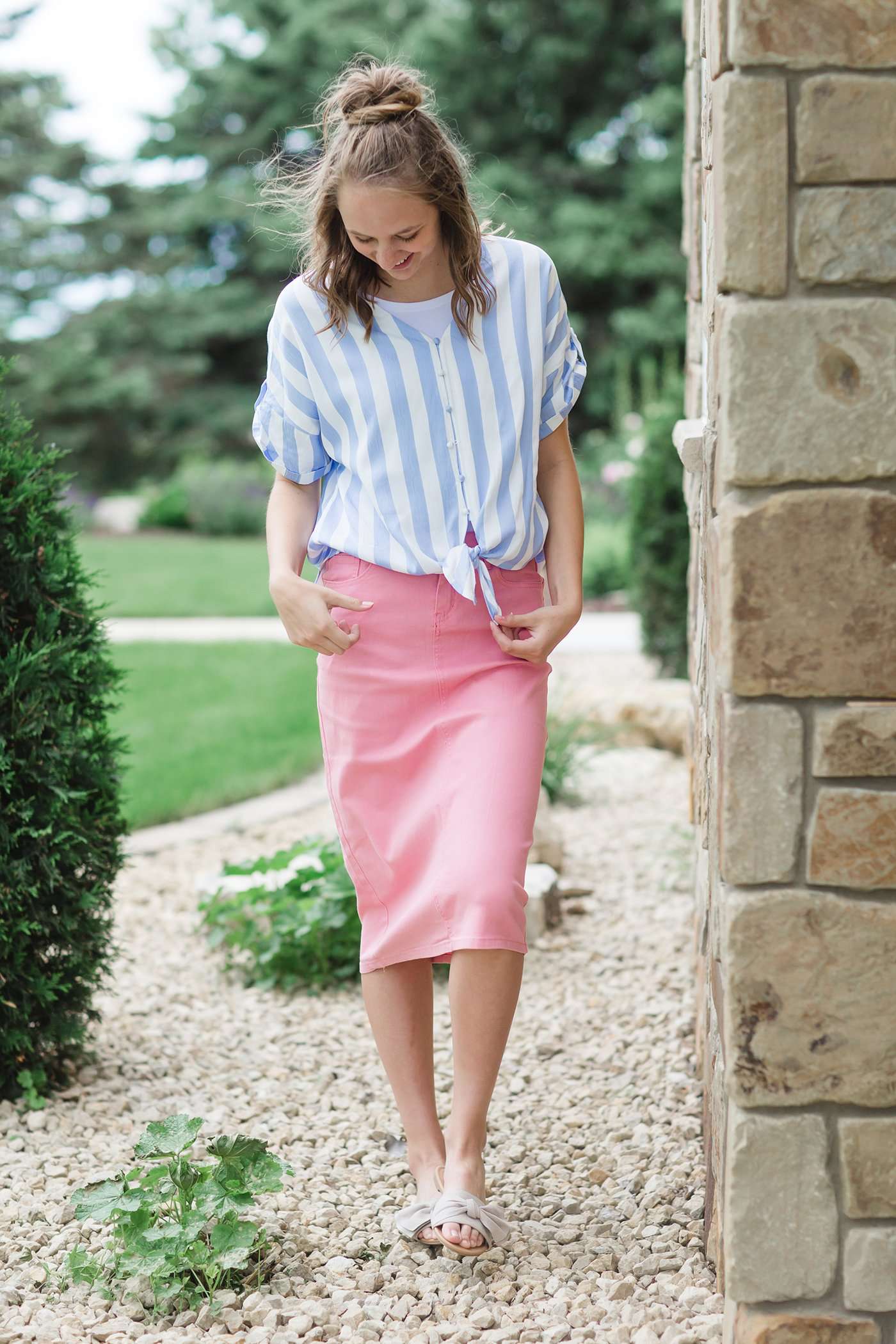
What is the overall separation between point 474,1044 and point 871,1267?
59cm

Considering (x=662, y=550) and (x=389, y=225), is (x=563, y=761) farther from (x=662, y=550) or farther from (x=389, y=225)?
(x=389, y=225)

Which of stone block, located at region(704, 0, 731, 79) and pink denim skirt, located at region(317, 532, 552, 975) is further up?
stone block, located at region(704, 0, 731, 79)

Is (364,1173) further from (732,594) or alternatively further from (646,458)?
(646,458)

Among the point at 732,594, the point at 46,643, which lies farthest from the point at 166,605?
the point at 732,594

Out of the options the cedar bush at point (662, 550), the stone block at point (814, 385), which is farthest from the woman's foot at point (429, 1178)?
the cedar bush at point (662, 550)

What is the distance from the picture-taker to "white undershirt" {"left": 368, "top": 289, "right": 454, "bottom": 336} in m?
1.93

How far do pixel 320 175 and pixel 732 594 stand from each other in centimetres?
88

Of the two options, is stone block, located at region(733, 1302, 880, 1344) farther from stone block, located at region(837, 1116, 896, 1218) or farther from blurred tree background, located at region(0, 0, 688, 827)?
blurred tree background, located at region(0, 0, 688, 827)

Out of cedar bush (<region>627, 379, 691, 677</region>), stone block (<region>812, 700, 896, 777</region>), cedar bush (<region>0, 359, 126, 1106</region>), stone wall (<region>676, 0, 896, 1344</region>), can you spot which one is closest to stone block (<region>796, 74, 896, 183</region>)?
stone wall (<region>676, 0, 896, 1344</region>)

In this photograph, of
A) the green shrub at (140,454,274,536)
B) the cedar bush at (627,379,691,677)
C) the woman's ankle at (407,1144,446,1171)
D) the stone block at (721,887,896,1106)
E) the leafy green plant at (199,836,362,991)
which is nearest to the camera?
the stone block at (721,887,896,1106)

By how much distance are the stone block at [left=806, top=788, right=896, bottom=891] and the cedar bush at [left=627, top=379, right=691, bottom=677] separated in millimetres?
4817

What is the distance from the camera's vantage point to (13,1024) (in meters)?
2.46

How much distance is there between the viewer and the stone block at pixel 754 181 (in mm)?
1388

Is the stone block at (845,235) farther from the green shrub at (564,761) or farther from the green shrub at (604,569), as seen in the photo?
the green shrub at (604,569)
